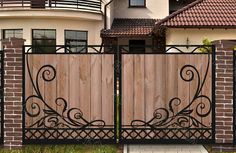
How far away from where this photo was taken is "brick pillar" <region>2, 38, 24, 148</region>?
6.98 m

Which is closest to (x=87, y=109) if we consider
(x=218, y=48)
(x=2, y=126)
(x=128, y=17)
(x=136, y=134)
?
(x=136, y=134)

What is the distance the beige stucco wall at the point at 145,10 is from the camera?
25438 millimetres

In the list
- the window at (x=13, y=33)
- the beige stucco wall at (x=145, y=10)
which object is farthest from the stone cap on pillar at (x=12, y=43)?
the beige stucco wall at (x=145, y=10)

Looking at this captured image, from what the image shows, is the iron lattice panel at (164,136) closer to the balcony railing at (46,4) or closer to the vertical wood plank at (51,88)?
the vertical wood plank at (51,88)

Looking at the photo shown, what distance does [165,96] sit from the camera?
7.09 m

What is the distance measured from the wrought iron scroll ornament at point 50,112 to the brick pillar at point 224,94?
194 cm

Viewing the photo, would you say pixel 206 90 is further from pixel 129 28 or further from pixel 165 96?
pixel 129 28

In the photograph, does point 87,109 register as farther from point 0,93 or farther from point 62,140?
point 0,93

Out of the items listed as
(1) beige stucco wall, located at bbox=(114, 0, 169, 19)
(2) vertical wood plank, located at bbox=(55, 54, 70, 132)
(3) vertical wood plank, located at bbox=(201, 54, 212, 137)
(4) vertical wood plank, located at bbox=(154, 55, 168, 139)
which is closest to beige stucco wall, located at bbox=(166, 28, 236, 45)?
(1) beige stucco wall, located at bbox=(114, 0, 169, 19)

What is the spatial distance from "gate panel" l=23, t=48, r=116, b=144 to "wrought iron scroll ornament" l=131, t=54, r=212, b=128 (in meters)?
0.64

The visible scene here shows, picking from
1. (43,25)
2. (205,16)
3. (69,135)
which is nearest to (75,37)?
(43,25)

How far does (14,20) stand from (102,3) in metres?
4.75

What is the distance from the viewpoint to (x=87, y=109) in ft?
23.2

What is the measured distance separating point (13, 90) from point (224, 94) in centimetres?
350
